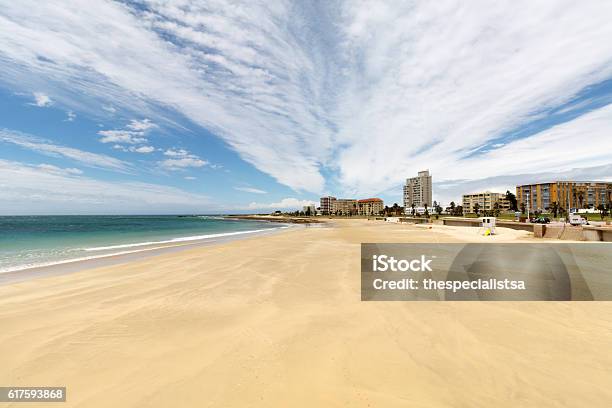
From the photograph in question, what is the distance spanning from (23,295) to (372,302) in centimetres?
1242

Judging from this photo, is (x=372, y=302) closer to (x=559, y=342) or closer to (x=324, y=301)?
(x=324, y=301)

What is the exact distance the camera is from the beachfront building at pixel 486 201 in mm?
168100

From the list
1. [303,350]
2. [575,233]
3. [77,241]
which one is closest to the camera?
[303,350]

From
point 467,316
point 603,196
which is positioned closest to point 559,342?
point 467,316

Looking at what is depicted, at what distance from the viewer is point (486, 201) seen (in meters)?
172

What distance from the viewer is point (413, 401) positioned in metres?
3.58

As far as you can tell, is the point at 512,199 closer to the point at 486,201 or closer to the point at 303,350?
the point at 486,201

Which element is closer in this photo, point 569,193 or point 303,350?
point 303,350

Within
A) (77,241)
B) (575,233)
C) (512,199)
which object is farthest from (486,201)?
(77,241)

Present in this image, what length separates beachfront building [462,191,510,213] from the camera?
16810 cm

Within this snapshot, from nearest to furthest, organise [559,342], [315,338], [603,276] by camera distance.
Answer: [559,342], [315,338], [603,276]

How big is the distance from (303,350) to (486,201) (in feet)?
685

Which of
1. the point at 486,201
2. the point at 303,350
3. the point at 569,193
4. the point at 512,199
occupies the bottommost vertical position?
the point at 303,350

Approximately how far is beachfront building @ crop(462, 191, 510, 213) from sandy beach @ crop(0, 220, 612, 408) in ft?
640
